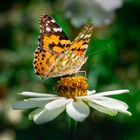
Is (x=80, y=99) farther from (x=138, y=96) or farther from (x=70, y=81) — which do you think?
(x=138, y=96)

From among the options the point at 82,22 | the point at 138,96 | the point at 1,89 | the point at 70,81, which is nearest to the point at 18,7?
the point at 1,89

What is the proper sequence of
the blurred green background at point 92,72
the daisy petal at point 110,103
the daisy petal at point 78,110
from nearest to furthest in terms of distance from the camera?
1. the daisy petal at point 78,110
2. the daisy petal at point 110,103
3. the blurred green background at point 92,72

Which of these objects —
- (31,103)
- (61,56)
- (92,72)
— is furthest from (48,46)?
(92,72)

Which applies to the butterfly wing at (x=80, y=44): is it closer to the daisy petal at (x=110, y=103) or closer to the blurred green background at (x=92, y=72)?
the daisy petal at (x=110, y=103)

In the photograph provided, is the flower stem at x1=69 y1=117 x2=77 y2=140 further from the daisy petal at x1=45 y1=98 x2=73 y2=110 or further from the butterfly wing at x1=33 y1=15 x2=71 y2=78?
the butterfly wing at x1=33 y1=15 x2=71 y2=78

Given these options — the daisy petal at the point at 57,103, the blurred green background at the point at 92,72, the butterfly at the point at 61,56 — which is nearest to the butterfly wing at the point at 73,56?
the butterfly at the point at 61,56

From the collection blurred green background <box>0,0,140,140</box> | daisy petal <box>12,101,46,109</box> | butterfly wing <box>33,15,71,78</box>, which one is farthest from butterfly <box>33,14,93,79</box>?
blurred green background <box>0,0,140,140</box>
